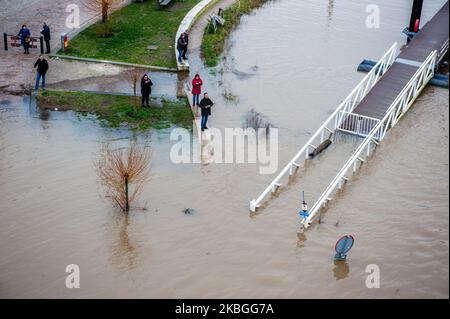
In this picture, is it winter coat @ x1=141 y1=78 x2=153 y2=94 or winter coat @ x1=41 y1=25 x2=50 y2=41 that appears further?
winter coat @ x1=41 y1=25 x2=50 y2=41

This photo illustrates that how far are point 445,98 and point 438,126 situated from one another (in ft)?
6.82

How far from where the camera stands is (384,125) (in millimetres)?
20969

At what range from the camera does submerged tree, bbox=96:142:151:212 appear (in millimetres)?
16828

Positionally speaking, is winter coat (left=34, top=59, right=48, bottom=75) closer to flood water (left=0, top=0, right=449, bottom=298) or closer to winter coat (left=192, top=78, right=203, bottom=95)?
flood water (left=0, top=0, right=449, bottom=298)

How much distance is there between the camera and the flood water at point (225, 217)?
15.1 metres

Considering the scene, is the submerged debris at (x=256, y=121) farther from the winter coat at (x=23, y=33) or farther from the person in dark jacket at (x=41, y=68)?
the winter coat at (x=23, y=33)

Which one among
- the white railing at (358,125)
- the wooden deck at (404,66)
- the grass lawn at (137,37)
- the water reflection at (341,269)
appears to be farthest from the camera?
the grass lawn at (137,37)

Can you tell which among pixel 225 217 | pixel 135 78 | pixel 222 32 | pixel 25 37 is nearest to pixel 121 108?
pixel 135 78

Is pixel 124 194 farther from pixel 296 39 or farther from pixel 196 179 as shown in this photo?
pixel 296 39

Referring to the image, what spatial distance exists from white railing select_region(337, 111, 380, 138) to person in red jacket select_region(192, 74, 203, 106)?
4134mm

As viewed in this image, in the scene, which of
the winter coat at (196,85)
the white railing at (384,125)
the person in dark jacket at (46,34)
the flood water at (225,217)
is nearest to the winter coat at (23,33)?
the person in dark jacket at (46,34)

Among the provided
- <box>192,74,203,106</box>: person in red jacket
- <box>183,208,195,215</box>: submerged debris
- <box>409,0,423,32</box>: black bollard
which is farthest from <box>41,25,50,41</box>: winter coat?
<box>409,0,423,32</box>: black bollard

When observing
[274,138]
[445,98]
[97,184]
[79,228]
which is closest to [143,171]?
[97,184]

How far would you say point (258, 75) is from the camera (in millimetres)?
24406
